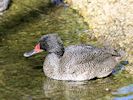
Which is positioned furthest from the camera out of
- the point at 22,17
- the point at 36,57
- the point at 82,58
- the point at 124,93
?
the point at 22,17

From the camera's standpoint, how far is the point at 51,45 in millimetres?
15914

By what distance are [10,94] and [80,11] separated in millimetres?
7032

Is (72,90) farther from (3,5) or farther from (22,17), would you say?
(3,5)

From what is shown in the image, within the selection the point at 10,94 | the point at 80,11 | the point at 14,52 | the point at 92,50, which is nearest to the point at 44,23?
the point at 80,11

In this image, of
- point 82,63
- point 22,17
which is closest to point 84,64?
point 82,63

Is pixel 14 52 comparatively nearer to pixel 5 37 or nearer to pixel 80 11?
pixel 5 37

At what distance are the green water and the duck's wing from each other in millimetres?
443

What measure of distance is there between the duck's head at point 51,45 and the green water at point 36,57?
540 mm

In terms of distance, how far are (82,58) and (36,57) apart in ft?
6.37

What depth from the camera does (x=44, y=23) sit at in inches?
776

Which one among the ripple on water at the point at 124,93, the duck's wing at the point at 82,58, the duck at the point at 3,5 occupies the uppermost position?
the duck's wing at the point at 82,58

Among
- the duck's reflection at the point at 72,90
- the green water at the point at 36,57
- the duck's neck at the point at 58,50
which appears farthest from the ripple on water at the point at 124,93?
the duck's neck at the point at 58,50

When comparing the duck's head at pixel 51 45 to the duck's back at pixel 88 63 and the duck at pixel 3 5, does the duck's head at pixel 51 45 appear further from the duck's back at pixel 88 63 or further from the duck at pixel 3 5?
the duck at pixel 3 5

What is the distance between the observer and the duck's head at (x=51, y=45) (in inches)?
623
